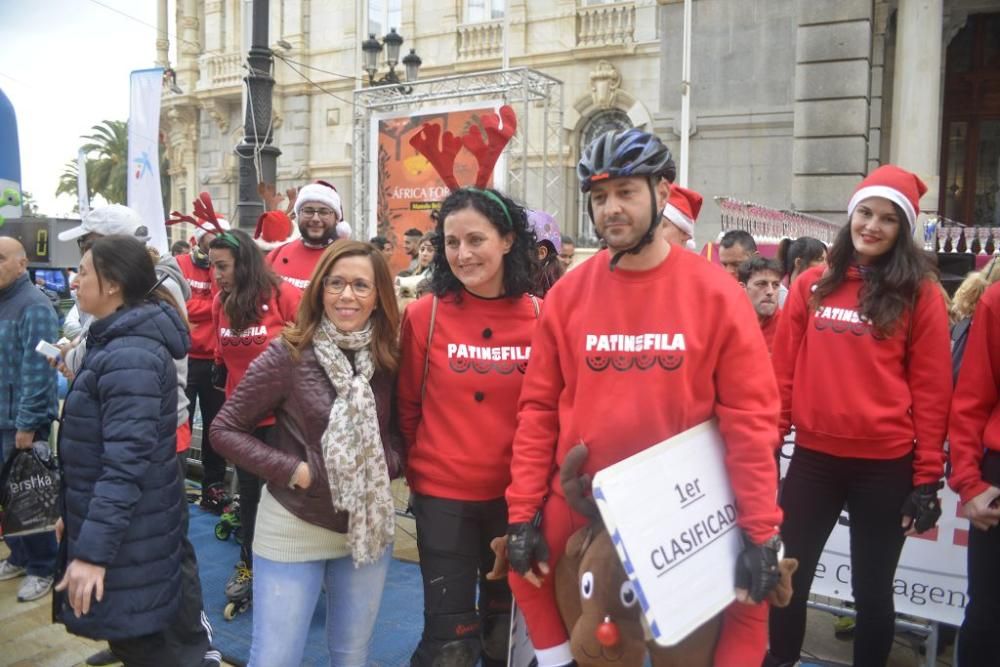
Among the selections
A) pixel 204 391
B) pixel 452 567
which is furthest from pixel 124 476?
pixel 204 391

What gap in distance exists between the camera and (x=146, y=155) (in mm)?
7707

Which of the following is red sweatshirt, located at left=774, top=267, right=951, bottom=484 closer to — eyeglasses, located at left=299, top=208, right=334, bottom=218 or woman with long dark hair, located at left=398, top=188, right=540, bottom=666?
woman with long dark hair, located at left=398, top=188, right=540, bottom=666

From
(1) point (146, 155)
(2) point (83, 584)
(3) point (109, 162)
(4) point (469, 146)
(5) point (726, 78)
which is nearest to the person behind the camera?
(2) point (83, 584)

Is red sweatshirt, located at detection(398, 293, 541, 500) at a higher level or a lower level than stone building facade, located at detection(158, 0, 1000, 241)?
lower

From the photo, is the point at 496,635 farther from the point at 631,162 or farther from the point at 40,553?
the point at 40,553

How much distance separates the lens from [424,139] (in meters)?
3.10

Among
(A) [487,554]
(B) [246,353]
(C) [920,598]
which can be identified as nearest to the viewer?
(A) [487,554]

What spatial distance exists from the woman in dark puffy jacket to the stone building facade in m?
10.6

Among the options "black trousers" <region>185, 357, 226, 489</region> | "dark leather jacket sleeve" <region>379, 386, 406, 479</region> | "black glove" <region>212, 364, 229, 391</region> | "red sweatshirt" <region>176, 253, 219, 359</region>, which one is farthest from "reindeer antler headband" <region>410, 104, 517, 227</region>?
"black trousers" <region>185, 357, 226, 489</region>

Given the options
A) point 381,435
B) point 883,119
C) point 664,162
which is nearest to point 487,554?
point 381,435

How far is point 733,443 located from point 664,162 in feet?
2.70

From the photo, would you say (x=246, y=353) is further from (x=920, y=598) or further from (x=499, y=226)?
Answer: (x=920, y=598)

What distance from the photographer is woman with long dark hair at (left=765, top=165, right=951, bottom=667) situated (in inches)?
115

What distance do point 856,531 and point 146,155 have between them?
7137 mm
